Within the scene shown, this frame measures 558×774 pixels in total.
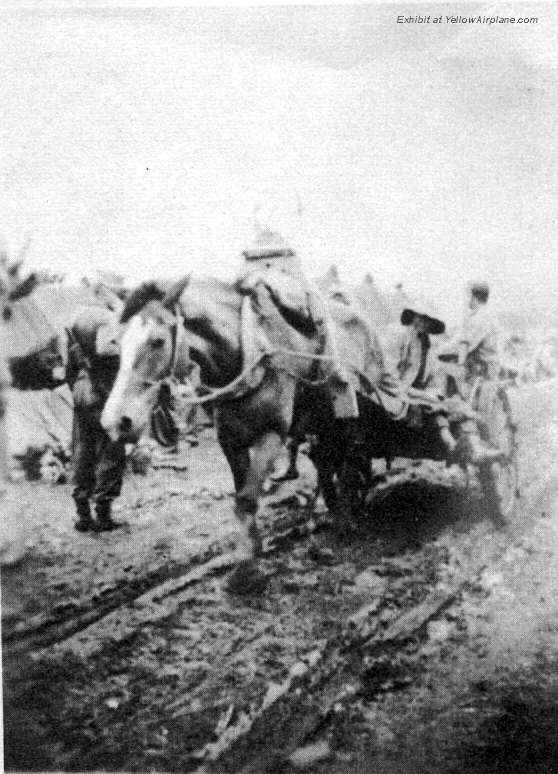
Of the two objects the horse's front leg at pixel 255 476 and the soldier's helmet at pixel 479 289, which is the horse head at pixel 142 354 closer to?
the horse's front leg at pixel 255 476

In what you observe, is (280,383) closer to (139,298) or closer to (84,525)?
(139,298)

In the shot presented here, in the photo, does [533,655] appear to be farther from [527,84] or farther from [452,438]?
[527,84]

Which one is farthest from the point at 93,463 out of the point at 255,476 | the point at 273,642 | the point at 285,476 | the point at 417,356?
the point at 417,356

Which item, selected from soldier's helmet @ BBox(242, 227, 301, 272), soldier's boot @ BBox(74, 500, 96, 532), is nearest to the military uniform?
soldier's helmet @ BBox(242, 227, 301, 272)

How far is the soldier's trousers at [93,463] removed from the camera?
237 centimetres

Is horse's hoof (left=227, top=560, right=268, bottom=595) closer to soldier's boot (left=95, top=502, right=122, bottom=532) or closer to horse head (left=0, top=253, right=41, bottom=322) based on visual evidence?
soldier's boot (left=95, top=502, right=122, bottom=532)

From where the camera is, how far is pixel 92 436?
2373 millimetres

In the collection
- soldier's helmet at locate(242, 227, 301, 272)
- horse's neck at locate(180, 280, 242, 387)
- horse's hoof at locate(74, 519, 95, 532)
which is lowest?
horse's hoof at locate(74, 519, 95, 532)

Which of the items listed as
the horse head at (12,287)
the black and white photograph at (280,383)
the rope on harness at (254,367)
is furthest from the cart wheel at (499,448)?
the horse head at (12,287)

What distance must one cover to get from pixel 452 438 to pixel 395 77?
1317mm

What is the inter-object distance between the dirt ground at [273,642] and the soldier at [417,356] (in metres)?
0.34

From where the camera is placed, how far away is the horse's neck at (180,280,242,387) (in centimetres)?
228

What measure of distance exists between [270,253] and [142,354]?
57 cm

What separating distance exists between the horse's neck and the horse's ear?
16 mm
